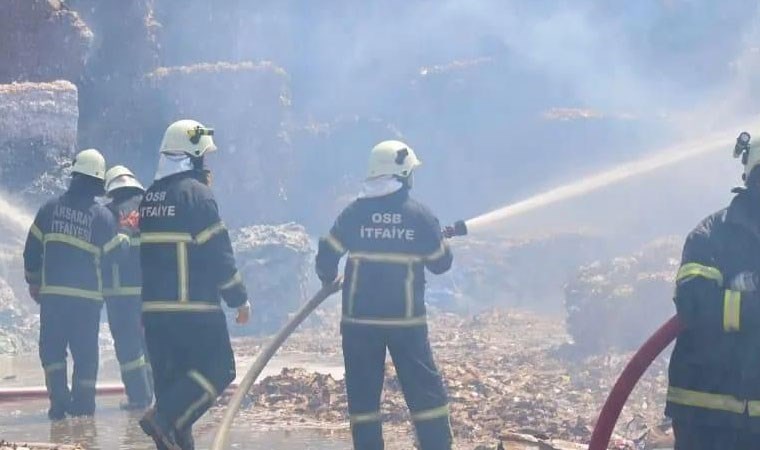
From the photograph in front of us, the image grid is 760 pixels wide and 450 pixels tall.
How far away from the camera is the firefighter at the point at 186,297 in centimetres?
453

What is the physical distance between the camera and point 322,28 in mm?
36781

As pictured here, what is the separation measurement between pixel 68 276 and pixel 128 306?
0.69 meters

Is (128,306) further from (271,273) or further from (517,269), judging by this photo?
(517,269)

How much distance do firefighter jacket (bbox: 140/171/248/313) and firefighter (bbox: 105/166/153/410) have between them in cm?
228

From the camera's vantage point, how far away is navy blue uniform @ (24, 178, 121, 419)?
6.29m

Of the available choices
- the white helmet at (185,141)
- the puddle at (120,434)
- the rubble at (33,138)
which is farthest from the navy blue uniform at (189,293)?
the rubble at (33,138)

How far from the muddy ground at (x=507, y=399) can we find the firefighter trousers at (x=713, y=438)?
1.30 metres

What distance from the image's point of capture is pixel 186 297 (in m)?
4.58

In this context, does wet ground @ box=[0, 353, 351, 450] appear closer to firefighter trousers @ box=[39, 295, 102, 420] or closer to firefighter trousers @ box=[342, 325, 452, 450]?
firefighter trousers @ box=[39, 295, 102, 420]

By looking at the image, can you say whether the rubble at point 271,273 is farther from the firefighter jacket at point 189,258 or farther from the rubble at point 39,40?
the firefighter jacket at point 189,258

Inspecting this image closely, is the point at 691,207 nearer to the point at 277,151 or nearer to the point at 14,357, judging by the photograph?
the point at 277,151

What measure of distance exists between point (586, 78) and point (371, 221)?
135ft

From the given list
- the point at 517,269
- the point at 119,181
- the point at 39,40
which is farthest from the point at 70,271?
the point at 517,269

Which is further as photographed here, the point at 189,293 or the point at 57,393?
the point at 57,393
